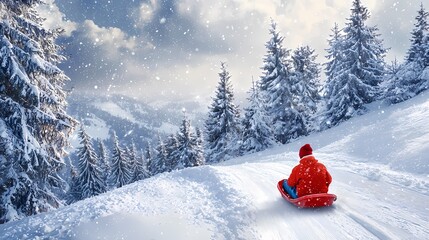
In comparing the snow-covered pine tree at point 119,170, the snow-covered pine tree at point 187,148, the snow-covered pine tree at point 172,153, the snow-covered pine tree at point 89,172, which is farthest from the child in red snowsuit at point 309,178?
the snow-covered pine tree at point 119,170

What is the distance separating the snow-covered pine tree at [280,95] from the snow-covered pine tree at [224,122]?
4.05m

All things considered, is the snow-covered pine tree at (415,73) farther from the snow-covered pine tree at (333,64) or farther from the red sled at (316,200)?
the red sled at (316,200)

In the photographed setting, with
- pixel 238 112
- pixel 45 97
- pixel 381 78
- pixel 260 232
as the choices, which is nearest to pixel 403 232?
pixel 260 232

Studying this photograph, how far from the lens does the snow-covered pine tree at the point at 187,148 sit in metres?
33.8

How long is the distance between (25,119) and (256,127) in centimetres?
2111

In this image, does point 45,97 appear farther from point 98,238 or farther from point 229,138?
point 229,138

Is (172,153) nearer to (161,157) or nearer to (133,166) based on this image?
(161,157)

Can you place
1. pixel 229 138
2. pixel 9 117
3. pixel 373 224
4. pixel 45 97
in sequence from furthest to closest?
1. pixel 229 138
2. pixel 45 97
3. pixel 9 117
4. pixel 373 224

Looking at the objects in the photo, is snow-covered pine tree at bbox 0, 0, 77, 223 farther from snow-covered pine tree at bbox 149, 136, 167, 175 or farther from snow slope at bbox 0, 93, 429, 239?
snow-covered pine tree at bbox 149, 136, 167, 175

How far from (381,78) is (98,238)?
2958cm

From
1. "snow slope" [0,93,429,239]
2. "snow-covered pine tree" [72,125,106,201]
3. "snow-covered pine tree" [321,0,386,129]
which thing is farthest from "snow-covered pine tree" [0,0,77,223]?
"snow-covered pine tree" [72,125,106,201]

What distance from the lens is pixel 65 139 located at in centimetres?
1327

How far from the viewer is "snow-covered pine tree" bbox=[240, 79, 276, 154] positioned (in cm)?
2841

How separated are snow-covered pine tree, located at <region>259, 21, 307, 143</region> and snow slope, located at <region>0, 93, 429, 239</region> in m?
19.2
